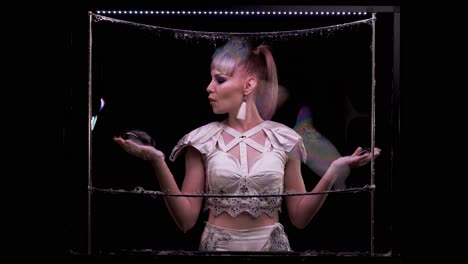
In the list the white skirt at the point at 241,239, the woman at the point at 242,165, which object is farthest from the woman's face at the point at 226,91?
the white skirt at the point at 241,239

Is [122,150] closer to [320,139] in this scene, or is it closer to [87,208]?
[87,208]

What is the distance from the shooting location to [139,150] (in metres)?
2.52

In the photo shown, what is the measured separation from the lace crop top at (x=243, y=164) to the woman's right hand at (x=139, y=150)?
45mm

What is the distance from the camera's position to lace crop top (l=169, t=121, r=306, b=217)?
250cm

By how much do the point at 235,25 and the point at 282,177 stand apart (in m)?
0.48

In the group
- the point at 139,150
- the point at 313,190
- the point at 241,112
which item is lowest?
the point at 313,190

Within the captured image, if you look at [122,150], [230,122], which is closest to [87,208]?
[122,150]

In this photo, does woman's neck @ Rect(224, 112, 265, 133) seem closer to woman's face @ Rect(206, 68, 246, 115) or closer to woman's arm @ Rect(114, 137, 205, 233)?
woman's face @ Rect(206, 68, 246, 115)

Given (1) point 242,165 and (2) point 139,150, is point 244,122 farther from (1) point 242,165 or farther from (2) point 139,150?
(2) point 139,150

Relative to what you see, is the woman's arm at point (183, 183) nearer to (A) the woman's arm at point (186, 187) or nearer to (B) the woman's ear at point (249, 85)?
(A) the woman's arm at point (186, 187)

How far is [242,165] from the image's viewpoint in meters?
2.52

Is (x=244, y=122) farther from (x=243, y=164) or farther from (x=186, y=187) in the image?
(x=186, y=187)

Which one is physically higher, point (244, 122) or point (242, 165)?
point (244, 122)

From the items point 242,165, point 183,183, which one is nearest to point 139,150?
point 183,183
